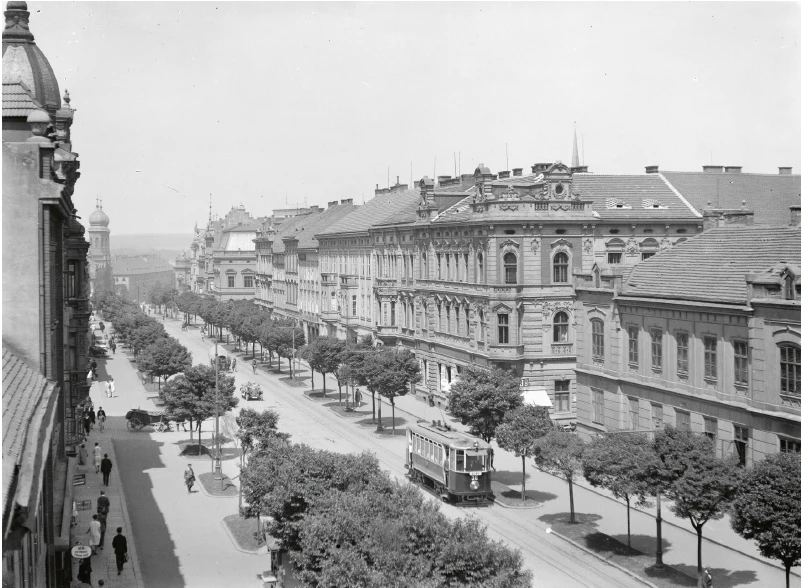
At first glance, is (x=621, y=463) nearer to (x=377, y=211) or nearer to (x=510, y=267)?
(x=510, y=267)

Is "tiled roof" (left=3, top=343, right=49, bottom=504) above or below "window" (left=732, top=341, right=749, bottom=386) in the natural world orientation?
above

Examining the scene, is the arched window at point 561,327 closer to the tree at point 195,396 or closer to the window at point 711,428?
the window at point 711,428

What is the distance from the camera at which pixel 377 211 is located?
8675 centimetres

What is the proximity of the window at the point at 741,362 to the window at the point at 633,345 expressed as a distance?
629cm

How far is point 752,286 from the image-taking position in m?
35.1

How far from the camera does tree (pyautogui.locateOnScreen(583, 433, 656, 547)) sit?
95.0 feet

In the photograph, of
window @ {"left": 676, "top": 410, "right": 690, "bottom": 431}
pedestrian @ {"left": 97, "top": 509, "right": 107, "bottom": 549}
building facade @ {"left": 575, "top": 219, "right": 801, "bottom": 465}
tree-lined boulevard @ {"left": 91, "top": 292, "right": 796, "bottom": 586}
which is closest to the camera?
tree-lined boulevard @ {"left": 91, "top": 292, "right": 796, "bottom": 586}

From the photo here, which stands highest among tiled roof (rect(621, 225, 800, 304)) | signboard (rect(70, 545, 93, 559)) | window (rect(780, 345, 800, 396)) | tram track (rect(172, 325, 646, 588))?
tiled roof (rect(621, 225, 800, 304))

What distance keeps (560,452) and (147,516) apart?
15.9 metres

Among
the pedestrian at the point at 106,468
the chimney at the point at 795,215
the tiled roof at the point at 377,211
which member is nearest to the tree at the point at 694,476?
the chimney at the point at 795,215

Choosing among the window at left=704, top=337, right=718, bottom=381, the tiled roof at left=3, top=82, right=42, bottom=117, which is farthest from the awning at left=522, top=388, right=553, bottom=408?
the tiled roof at left=3, top=82, right=42, bottom=117

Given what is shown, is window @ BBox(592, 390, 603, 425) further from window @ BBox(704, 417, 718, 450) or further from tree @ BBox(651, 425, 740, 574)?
tree @ BBox(651, 425, 740, 574)

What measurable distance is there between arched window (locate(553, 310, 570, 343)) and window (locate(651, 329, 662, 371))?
15.2m

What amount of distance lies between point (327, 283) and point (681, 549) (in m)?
62.3
